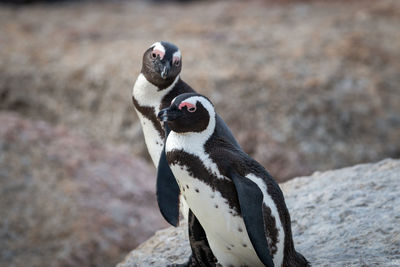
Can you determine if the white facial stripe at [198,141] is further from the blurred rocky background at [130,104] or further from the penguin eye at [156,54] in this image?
the blurred rocky background at [130,104]

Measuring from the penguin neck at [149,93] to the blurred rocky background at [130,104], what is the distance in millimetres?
2020

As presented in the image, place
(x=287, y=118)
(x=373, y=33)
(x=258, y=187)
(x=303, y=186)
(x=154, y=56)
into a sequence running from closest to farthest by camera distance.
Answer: (x=258, y=187) < (x=154, y=56) < (x=303, y=186) < (x=287, y=118) < (x=373, y=33)

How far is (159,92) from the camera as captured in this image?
3.62 m

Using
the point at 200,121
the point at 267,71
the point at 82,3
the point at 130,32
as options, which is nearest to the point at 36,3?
the point at 82,3

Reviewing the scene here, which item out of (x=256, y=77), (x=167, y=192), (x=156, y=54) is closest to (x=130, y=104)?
(x=256, y=77)

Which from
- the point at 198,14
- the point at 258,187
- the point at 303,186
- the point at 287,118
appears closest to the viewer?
the point at 258,187

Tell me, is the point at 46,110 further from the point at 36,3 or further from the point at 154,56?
the point at 154,56

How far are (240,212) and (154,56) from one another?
3.70 feet

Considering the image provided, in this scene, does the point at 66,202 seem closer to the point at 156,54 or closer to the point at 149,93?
the point at 149,93

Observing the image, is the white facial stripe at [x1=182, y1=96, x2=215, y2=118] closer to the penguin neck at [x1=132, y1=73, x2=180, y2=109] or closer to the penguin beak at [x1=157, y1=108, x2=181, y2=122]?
the penguin beak at [x1=157, y1=108, x2=181, y2=122]

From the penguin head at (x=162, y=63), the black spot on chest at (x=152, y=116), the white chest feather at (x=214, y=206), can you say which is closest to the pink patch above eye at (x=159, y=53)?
the penguin head at (x=162, y=63)

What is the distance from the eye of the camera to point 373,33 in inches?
356

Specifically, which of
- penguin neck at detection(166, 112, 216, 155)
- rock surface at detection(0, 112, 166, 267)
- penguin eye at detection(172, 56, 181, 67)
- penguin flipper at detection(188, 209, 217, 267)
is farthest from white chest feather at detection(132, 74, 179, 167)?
rock surface at detection(0, 112, 166, 267)

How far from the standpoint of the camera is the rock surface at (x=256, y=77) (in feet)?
24.2
